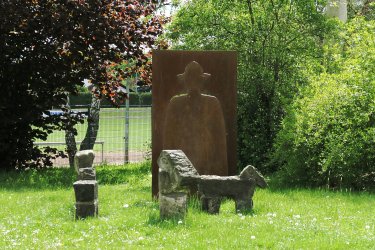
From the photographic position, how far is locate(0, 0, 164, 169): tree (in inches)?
487

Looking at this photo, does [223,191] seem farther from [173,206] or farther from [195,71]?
[195,71]

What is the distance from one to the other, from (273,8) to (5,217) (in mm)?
7297

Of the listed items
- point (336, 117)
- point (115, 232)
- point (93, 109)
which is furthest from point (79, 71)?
point (115, 232)

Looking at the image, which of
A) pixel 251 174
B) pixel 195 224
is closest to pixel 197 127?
pixel 251 174

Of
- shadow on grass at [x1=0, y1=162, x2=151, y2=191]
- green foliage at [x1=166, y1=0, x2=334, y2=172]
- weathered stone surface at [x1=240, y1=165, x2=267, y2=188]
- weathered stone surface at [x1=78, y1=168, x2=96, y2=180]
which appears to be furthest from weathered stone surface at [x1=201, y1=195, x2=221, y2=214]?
green foliage at [x1=166, y1=0, x2=334, y2=172]

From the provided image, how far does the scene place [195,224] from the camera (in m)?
6.89

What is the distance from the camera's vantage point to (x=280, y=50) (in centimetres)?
1234

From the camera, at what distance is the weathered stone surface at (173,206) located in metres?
7.12

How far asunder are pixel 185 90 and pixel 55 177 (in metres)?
3.98

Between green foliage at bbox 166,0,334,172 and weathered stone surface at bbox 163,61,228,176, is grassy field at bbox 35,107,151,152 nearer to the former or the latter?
green foliage at bbox 166,0,334,172

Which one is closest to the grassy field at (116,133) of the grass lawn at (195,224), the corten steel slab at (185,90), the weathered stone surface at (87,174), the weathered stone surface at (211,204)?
the corten steel slab at (185,90)

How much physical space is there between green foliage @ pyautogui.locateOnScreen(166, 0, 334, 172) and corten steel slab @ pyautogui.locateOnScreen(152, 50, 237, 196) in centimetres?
265

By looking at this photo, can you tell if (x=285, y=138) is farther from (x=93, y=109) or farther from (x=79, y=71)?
(x=93, y=109)

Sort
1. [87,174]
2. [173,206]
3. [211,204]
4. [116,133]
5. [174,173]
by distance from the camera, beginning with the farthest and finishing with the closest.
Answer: [116,133], [87,174], [211,204], [174,173], [173,206]
